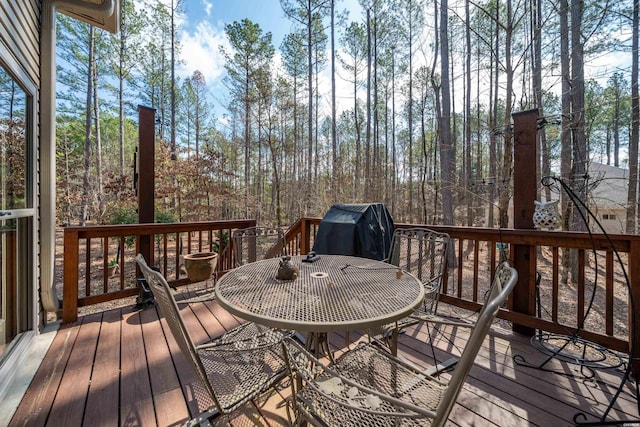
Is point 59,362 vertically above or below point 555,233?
below

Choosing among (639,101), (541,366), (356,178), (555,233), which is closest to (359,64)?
(356,178)

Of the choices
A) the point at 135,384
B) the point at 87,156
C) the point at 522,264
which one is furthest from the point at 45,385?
the point at 87,156

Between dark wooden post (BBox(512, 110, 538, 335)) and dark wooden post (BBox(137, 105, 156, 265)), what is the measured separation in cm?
390

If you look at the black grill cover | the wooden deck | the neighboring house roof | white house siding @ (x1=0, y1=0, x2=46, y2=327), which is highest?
white house siding @ (x1=0, y1=0, x2=46, y2=327)

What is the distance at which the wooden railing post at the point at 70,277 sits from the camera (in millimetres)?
2584

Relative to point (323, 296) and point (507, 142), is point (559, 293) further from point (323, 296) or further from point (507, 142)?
point (323, 296)

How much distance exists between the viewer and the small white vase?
6.91 ft

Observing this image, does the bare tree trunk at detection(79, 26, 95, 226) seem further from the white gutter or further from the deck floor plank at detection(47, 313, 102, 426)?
the deck floor plank at detection(47, 313, 102, 426)

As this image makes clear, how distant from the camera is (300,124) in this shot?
1240 cm

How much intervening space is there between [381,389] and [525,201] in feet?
7.00

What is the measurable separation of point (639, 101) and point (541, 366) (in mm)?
7090

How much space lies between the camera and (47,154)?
246 centimetres

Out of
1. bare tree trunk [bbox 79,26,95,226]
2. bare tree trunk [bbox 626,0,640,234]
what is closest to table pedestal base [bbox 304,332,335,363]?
bare tree trunk [bbox 626,0,640,234]

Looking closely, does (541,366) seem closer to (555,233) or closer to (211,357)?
(555,233)
